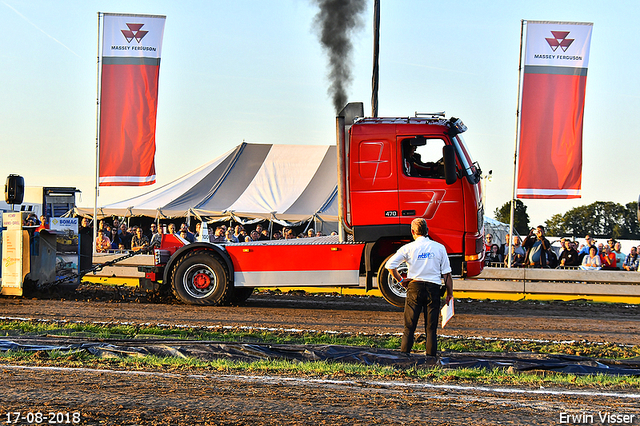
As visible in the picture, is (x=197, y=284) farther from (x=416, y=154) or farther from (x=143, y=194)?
(x=143, y=194)

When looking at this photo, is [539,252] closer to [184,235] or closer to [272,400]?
[184,235]

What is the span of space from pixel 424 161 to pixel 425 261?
391cm

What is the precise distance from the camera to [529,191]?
15.5 m

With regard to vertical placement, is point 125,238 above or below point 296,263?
below

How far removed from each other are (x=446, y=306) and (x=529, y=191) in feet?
29.6

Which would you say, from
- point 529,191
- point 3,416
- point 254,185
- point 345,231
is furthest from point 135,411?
point 254,185

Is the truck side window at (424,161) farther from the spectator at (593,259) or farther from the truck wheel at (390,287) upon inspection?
the spectator at (593,259)

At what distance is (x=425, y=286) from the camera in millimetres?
7191

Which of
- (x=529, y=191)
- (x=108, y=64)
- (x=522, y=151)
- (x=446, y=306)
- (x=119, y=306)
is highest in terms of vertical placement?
(x=108, y=64)

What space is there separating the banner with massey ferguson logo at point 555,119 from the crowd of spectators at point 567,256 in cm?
116

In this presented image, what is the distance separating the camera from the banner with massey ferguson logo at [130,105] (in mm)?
16594

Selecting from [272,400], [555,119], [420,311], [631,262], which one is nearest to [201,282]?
[420,311]

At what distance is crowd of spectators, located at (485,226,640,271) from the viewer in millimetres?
15070
